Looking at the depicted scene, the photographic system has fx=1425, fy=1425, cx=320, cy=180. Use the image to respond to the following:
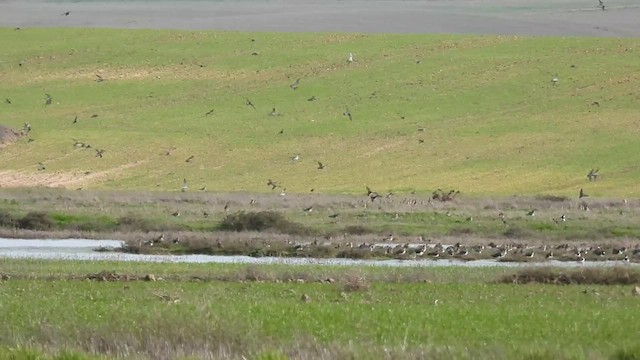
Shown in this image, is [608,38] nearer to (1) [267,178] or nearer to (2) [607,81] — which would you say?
(2) [607,81]

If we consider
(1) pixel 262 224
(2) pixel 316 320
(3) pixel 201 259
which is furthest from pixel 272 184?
(2) pixel 316 320

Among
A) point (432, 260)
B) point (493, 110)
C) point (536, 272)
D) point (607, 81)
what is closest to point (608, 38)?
point (607, 81)

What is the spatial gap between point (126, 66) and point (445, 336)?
59.6 m

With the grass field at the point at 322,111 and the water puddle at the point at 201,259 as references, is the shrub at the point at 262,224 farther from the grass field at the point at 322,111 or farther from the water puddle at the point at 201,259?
the grass field at the point at 322,111

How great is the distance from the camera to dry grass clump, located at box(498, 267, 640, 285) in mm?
25875

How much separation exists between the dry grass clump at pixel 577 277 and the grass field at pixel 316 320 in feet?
3.72

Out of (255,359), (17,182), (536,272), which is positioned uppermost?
(255,359)

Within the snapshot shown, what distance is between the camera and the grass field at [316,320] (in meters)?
17.4

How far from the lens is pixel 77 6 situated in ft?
308

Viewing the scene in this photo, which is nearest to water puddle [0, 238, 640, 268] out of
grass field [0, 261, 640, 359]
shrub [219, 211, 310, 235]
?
shrub [219, 211, 310, 235]

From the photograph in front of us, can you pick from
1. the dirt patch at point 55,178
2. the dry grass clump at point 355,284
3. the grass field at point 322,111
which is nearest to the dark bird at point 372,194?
the grass field at point 322,111

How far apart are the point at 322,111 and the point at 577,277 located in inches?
1638

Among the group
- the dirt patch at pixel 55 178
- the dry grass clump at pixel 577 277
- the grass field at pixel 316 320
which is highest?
the grass field at pixel 316 320

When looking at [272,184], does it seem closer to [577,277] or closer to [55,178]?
[55,178]
